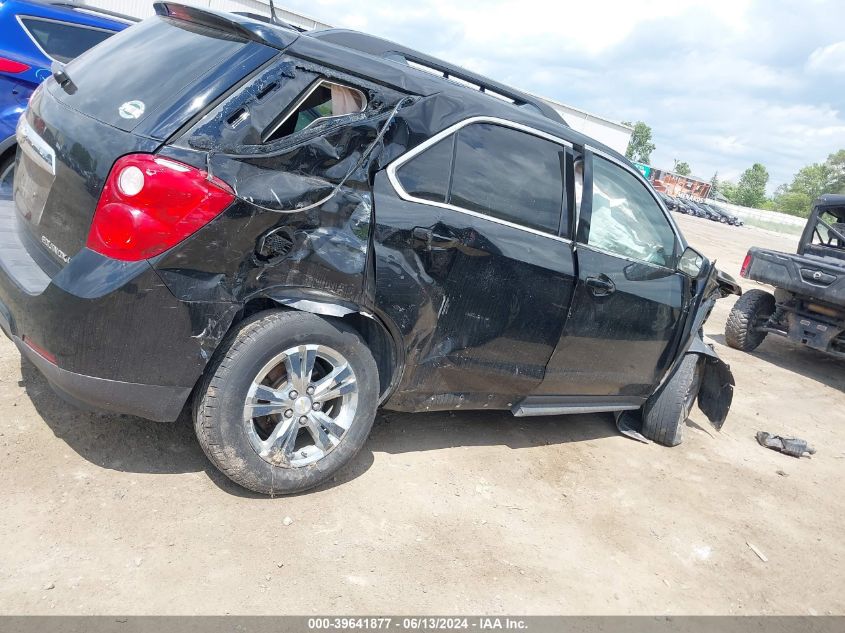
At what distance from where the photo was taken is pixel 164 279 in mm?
2580

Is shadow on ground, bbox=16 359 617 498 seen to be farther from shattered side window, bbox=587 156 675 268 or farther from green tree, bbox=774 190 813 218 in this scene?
green tree, bbox=774 190 813 218

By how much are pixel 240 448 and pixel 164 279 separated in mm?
771

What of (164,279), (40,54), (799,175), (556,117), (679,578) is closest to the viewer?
(164,279)

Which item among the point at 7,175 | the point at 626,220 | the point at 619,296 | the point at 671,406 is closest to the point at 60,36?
the point at 7,175

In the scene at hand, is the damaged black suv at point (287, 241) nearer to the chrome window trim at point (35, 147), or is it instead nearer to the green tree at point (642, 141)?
the chrome window trim at point (35, 147)

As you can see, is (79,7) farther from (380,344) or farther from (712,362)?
(712,362)

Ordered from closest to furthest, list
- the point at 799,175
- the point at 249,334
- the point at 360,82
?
the point at 249,334
the point at 360,82
the point at 799,175

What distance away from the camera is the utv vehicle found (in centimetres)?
780

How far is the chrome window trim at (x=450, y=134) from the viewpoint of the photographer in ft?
10.1

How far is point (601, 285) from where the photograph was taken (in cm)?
385

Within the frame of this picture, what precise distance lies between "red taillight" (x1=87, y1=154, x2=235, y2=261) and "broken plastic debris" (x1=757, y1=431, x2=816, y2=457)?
4578mm

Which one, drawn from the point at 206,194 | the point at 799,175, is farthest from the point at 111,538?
the point at 799,175

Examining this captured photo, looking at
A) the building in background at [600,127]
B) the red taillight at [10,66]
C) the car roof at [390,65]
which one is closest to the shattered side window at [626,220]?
the car roof at [390,65]

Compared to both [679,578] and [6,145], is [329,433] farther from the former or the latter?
[6,145]
